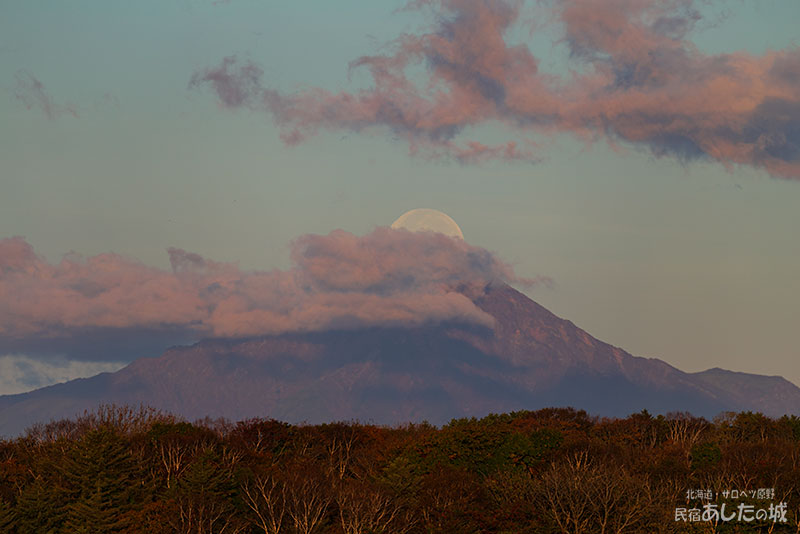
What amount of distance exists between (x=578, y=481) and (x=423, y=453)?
2600 cm

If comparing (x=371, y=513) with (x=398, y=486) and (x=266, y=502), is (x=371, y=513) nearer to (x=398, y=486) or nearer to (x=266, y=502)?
(x=398, y=486)

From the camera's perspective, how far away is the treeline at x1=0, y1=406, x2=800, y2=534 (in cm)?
5496

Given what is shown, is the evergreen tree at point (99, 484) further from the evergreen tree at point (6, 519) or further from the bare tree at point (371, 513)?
the bare tree at point (371, 513)

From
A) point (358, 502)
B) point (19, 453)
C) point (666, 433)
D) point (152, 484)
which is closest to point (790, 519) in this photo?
point (358, 502)

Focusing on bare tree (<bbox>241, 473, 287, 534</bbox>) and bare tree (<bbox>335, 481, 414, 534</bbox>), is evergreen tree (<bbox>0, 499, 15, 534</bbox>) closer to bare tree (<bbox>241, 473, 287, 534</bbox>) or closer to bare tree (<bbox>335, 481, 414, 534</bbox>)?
bare tree (<bbox>241, 473, 287, 534</bbox>)

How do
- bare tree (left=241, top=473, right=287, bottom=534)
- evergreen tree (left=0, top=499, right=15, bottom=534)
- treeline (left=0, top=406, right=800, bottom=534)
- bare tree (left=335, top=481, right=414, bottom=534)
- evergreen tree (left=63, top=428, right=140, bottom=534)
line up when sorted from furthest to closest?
evergreen tree (left=63, top=428, right=140, bottom=534)
evergreen tree (left=0, top=499, right=15, bottom=534)
bare tree (left=241, top=473, right=287, bottom=534)
bare tree (left=335, top=481, right=414, bottom=534)
treeline (left=0, top=406, right=800, bottom=534)

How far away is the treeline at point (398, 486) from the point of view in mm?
54959

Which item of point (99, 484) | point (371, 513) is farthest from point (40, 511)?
point (371, 513)

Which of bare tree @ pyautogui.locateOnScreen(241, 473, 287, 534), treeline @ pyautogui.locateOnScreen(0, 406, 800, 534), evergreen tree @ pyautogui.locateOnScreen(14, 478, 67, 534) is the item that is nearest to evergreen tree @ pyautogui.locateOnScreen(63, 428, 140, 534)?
treeline @ pyautogui.locateOnScreen(0, 406, 800, 534)

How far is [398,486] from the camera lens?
6525 cm

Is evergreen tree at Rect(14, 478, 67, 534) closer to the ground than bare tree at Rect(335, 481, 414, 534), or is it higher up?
closer to the ground

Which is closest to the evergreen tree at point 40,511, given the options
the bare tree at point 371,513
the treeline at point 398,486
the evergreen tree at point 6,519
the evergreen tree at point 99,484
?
the treeline at point 398,486

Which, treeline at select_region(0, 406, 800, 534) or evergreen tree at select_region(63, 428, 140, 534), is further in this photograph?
evergreen tree at select_region(63, 428, 140, 534)

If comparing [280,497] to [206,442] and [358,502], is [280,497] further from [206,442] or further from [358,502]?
[206,442]
